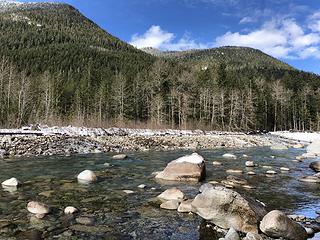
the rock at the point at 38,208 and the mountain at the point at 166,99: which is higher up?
the mountain at the point at 166,99

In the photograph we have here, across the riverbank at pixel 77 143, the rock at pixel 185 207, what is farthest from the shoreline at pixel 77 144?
the rock at pixel 185 207

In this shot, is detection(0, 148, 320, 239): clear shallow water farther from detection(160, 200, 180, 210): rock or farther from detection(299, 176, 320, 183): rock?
detection(299, 176, 320, 183): rock

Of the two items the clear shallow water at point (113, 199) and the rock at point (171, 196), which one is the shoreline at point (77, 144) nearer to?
the clear shallow water at point (113, 199)

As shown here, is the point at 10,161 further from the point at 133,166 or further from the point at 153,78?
the point at 153,78

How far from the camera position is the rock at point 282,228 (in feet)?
29.4

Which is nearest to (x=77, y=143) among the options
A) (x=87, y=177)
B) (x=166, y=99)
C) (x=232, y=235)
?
(x=87, y=177)

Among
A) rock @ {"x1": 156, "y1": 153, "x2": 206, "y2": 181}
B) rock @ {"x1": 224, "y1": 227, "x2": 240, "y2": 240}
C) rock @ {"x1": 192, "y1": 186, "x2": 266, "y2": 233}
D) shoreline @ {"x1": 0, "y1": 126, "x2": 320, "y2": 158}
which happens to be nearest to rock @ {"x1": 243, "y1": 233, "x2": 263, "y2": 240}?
rock @ {"x1": 224, "y1": 227, "x2": 240, "y2": 240}

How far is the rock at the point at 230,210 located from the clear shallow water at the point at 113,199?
0.53 m

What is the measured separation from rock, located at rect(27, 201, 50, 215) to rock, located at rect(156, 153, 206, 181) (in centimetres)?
728

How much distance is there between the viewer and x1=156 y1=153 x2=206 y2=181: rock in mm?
16938

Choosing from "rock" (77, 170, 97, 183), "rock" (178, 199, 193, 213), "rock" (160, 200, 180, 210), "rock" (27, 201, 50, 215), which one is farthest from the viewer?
"rock" (77, 170, 97, 183)

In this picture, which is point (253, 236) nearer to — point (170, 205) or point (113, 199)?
point (170, 205)

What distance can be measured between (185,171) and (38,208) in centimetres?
790

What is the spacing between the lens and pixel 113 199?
13.0m
